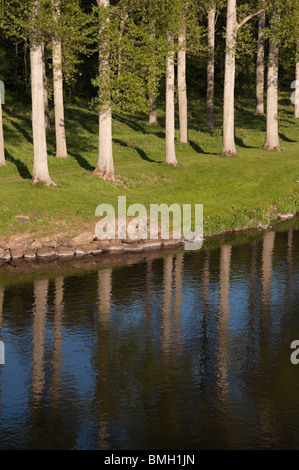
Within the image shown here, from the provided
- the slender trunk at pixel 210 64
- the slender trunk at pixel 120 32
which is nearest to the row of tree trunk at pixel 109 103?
the slender trunk at pixel 210 64

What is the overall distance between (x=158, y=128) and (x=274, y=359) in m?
43.2

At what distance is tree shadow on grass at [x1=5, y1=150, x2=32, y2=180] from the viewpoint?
3785cm

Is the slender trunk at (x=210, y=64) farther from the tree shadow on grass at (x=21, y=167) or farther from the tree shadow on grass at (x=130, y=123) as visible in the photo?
the tree shadow on grass at (x=21, y=167)

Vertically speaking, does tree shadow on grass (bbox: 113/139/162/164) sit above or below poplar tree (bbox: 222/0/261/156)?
below

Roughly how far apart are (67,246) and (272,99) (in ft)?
82.4

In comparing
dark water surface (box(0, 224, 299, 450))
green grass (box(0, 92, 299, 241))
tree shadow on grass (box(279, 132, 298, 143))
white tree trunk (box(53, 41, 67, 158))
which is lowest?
dark water surface (box(0, 224, 299, 450))

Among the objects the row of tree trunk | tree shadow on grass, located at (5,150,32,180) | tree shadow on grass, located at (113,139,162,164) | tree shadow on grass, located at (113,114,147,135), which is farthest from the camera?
tree shadow on grass, located at (113,114,147,135)

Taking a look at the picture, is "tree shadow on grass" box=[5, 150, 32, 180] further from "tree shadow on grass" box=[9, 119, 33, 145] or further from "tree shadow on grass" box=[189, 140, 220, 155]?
"tree shadow on grass" box=[189, 140, 220, 155]

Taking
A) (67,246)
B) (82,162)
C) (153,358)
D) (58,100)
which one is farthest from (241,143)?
(153,358)

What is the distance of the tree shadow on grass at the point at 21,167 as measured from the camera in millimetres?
37850

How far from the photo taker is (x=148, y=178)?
3972cm

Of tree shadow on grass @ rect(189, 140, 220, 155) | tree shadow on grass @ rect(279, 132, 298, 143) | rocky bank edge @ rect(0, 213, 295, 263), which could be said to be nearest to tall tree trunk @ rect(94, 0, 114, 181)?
rocky bank edge @ rect(0, 213, 295, 263)

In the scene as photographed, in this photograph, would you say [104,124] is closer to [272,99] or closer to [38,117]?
[38,117]

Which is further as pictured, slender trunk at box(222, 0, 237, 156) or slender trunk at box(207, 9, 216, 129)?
slender trunk at box(207, 9, 216, 129)
